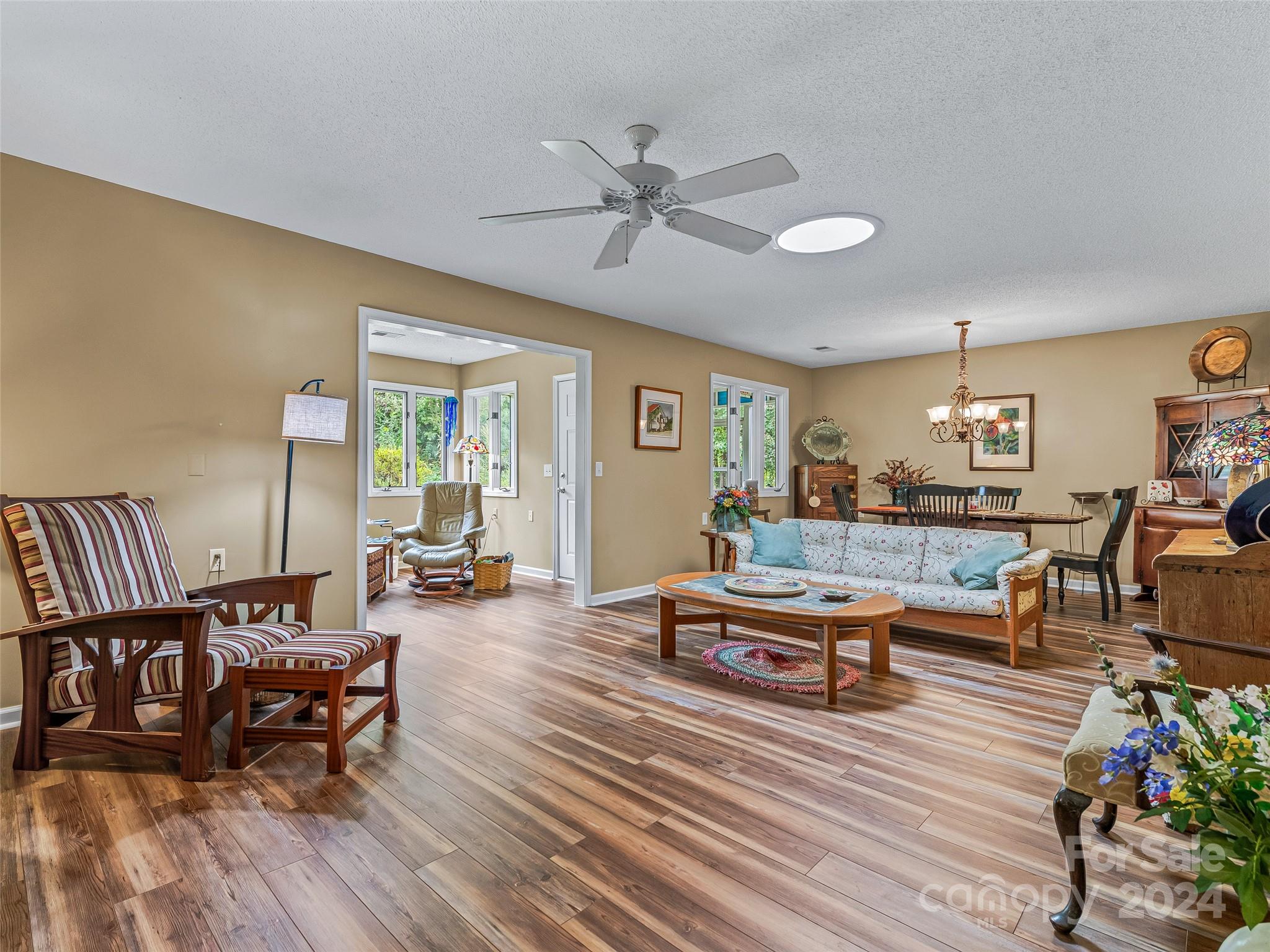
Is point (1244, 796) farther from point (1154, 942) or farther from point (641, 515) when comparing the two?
point (641, 515)

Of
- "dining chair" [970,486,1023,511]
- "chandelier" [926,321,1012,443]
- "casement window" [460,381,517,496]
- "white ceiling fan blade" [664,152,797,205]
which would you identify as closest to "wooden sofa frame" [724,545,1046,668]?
"dining chair" [970,486,1023,511]

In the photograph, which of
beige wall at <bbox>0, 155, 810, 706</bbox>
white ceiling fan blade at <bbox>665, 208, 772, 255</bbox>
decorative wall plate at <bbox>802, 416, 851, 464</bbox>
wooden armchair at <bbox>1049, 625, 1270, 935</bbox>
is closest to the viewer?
wooden armchair at <bbox>1049, 625, 1270, 935</bbox>

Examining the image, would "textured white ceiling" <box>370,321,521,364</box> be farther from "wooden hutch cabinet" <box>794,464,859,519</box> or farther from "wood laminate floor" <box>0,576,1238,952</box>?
"wood laminate floor" <box>0,576,1238,952</box>

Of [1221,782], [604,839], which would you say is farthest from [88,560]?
[1221,782]

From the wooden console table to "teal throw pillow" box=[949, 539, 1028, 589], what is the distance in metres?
1.99

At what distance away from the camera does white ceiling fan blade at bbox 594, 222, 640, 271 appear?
110 inches

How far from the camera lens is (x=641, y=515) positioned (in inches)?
229

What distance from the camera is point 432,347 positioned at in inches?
268

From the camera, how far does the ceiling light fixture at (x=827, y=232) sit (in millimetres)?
3326

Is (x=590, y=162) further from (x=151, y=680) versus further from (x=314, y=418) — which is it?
(x=151, y=680)

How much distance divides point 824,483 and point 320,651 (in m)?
6.19

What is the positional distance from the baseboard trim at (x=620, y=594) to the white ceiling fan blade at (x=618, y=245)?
9.57 ft

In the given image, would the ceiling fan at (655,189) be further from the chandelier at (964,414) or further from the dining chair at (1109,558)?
the dining chair at (1109,558)

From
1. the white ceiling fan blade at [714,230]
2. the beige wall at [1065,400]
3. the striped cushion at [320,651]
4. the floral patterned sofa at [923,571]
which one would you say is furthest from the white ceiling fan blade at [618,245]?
the beige wall at [1065,400]
